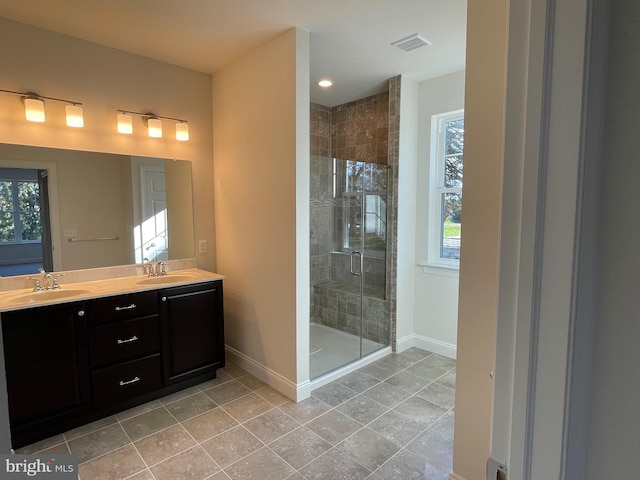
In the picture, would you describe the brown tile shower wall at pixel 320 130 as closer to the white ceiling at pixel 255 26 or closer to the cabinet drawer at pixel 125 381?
the white ceiling at pixel 255 26

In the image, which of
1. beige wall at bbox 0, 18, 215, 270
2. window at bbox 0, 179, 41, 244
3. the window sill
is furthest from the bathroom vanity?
the window sill

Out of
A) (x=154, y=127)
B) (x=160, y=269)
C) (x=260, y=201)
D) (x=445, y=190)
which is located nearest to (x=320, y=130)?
(x=445, y=190)

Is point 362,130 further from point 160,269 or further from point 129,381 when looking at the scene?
point 129,381

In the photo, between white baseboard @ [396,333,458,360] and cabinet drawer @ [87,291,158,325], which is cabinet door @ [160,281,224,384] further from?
white baseboard @ [396,333,458,360]

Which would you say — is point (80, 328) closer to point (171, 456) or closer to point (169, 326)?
point (169, 326)

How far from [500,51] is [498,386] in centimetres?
143

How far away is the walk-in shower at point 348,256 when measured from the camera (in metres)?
3.67

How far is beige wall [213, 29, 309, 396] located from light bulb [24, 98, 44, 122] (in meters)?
1.35

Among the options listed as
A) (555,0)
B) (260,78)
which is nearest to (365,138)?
(260,78)

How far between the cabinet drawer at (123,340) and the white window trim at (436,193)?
259 centimetres

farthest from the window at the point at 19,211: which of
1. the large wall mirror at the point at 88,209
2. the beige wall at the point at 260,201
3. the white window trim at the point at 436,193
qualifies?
the white window trim at the point at 436,193

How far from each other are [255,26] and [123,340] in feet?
7.98

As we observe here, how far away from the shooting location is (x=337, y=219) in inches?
155

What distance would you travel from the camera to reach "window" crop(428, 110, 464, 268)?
338 cm
